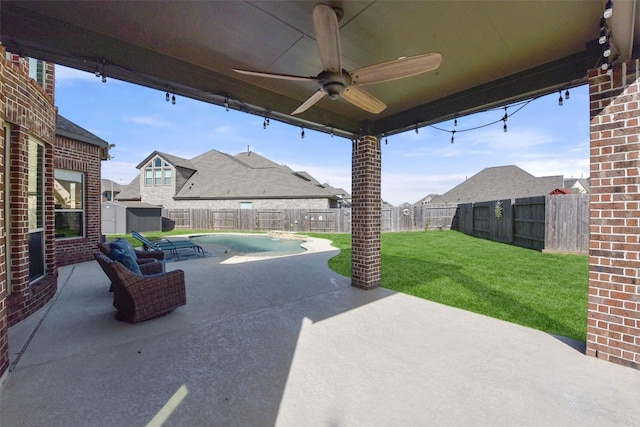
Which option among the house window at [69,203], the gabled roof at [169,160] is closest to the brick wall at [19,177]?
the house window at [69,203]

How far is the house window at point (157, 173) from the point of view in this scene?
77.0 ft

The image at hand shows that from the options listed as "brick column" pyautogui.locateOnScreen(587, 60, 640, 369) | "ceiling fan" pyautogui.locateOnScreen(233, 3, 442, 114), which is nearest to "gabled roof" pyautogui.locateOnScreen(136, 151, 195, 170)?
"ceiling fan" pyautogui.locateOnScreen(233, 3, 442, 114)

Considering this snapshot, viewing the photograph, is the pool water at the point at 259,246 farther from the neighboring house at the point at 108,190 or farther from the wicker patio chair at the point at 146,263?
the neighboring house at the point at 108,190

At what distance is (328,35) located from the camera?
232cm

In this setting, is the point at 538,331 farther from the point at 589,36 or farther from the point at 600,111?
the point at 589,36

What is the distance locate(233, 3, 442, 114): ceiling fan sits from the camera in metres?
2.24

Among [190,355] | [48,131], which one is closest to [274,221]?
[48,131]

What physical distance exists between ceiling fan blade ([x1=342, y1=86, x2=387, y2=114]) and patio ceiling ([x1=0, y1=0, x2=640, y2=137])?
0.47 meters

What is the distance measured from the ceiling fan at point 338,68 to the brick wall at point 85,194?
7.26m

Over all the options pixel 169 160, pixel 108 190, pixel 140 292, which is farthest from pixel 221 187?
pixel 108 190

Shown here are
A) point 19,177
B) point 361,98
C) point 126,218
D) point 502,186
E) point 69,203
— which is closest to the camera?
point 361,98

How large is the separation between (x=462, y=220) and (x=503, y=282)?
557 inches

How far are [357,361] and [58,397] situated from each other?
2.68 meters

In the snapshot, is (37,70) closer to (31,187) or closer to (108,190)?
(31,187)
